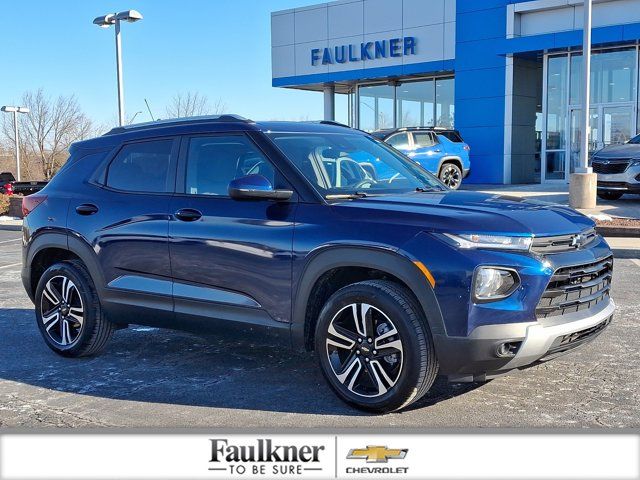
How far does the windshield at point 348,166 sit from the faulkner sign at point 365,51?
75.1 feet

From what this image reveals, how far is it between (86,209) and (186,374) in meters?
1.52

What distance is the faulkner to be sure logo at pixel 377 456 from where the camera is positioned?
3174 mm

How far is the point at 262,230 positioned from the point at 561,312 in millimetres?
1873

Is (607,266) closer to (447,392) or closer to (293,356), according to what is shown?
(447,392)

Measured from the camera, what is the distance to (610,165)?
16094 millimetres

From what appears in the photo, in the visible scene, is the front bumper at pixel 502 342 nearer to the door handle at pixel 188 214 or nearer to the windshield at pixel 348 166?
the windshield at pixel 348 166

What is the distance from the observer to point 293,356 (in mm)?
5621

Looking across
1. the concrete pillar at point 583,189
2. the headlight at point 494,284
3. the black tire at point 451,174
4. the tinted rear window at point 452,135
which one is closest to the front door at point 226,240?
the headlight at point 494,284

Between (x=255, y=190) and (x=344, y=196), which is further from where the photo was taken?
(x=344, y=196)

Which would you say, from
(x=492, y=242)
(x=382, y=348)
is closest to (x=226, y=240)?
(x=382, y=348)

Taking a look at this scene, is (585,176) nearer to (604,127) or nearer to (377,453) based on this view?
(604,127)

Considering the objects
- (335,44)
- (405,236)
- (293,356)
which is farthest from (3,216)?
(405,236)

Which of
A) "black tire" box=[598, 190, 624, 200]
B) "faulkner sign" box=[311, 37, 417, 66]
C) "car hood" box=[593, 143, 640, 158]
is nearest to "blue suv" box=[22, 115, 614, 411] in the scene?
"car hood" box=[593, 143, 640, 158]

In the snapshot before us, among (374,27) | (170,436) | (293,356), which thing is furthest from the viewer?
(374,27)
